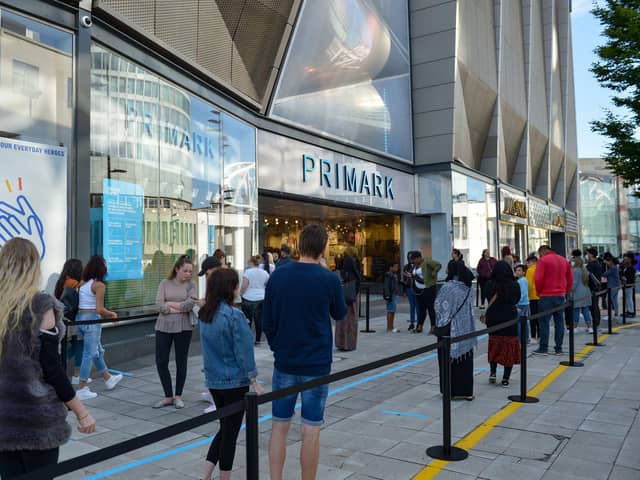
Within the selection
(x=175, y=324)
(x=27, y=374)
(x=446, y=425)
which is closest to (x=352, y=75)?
(x=175, y=324)

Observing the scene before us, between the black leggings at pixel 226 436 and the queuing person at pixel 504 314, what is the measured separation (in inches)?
175

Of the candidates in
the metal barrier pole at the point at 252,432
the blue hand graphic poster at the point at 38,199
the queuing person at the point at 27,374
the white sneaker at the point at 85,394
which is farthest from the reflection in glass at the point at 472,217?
the queuing person at the point at 27,374

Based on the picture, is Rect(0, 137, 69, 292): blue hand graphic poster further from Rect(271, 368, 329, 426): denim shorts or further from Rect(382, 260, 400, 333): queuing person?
Rect(382, 260, 400, 333): queuing person

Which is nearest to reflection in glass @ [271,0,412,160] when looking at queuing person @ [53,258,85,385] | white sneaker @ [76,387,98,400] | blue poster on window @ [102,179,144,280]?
blue poster on window @ [102,179,144,280]

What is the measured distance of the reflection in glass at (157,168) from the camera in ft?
28.5

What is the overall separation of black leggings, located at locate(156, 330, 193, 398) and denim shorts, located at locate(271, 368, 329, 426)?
282 centimetres

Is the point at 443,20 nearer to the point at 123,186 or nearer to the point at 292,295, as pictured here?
the point at 123,186

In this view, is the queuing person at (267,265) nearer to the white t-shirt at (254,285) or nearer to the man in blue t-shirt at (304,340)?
the white t-shirt at (254,285)

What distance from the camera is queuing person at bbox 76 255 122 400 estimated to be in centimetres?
678

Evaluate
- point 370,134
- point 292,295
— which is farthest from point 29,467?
point 370,134

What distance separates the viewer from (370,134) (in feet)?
66.4

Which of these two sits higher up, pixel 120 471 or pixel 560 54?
pixel 560 54

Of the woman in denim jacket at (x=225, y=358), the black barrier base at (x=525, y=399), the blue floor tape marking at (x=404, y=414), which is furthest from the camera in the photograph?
the black barrier base at (x=525, y=399)

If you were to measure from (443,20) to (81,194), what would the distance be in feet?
63.1
